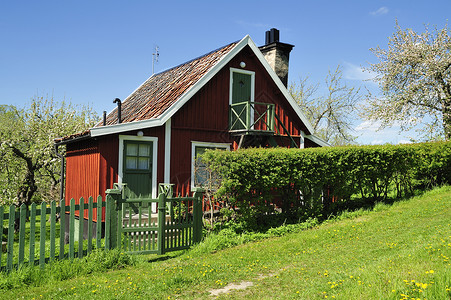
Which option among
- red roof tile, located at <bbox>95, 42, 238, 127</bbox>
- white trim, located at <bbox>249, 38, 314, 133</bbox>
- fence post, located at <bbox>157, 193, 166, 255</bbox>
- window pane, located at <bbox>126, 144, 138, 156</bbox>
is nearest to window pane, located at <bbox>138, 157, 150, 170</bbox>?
window pane, located at <bbox>126, 144, 138, 156</bbox>

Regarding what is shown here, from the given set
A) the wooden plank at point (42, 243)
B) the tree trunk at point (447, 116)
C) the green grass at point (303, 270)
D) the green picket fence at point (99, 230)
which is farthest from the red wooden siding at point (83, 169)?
the tree trunk at point (447, 116)

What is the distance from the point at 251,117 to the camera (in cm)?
1571

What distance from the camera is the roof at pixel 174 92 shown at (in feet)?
40.6

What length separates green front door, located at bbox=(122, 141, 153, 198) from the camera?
12812 millimetres

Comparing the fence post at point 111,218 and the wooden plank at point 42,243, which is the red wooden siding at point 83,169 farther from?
the wooden plank at point 42,243

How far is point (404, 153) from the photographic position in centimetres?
1461

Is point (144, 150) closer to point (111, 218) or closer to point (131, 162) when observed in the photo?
point (131, 162)

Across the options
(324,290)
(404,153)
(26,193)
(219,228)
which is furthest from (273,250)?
(26,193)

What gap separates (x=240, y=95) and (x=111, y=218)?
832 centimetres

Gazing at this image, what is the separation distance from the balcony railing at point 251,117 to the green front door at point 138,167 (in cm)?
351

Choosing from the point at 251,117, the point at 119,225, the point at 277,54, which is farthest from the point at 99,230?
the point at 277,54

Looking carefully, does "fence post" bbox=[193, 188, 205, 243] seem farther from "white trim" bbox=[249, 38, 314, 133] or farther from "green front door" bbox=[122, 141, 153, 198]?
"white trim" bbox=[249, 38, 314, 133]

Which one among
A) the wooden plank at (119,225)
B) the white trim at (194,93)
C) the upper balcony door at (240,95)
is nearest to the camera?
the wooden plank at (119,225)

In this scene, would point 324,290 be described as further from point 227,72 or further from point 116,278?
point 227,72
